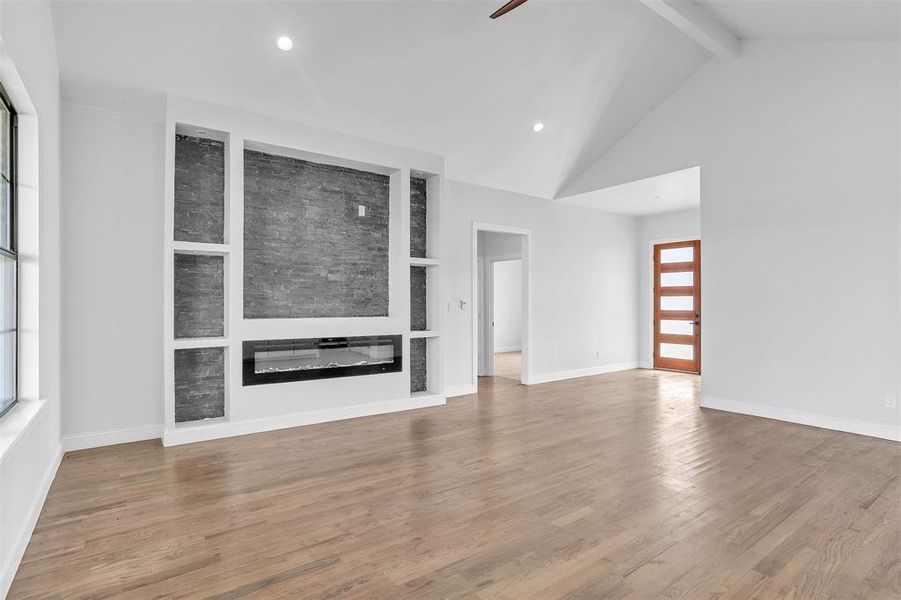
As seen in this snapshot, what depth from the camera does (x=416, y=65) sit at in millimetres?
4559

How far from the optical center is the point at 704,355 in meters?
5.77

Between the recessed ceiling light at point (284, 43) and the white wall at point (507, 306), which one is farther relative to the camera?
the white wall at point (507, 306)

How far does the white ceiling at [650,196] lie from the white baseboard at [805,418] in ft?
9.06

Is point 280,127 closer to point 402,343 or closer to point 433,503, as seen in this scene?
point 402,343

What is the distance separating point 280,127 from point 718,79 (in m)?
4.85

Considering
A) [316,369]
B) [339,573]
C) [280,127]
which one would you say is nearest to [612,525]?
[339,573]

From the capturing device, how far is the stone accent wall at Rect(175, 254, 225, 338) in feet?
14.9

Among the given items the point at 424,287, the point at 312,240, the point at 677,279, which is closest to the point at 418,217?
the point at 424,287

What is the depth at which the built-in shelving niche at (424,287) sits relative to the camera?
5961mm

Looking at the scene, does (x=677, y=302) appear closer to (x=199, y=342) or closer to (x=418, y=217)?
(x=418, y=217)

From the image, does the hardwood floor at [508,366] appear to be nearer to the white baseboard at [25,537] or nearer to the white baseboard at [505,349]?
the white baseboard at [505,349]

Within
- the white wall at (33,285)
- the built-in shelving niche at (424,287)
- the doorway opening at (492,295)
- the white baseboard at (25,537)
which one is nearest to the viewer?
the white baseboard at (25,537)

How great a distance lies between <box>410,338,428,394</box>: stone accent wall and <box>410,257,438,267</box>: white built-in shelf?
935 mm

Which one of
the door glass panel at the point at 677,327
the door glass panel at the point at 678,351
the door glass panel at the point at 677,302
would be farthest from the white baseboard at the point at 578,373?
the door glass panel at the point at 677,302
